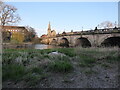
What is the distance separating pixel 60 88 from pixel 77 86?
43 cm

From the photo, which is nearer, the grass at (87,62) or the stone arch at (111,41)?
the grass at (87,62)

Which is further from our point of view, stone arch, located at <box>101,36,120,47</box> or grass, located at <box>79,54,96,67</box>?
stone arch, located at <box>101,36,120,47</box>

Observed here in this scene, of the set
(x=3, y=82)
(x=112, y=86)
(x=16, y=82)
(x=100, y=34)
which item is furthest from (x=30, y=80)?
(x=100, y=34)

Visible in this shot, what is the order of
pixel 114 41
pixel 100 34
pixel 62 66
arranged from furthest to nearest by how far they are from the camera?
pixel 114 41 → pixel 100 34 → pixel 62 66

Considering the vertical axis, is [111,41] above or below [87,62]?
above

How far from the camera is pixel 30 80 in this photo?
2543mm

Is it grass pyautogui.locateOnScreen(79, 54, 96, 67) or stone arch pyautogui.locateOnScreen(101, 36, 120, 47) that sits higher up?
stone arch pyautogui.locateOnScreen(101, 36, 120, 47)

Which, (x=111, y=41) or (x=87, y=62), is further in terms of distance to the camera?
(x=111, y=41)

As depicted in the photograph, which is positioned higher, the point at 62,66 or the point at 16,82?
the point at 62,66

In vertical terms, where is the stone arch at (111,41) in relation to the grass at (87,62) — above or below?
above

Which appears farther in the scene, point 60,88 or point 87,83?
point 87,83

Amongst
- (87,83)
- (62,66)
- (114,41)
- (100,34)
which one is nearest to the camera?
(87,83)

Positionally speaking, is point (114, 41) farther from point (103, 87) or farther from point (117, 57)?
point (103, 87)

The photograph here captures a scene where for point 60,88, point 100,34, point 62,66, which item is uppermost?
point 100,34
